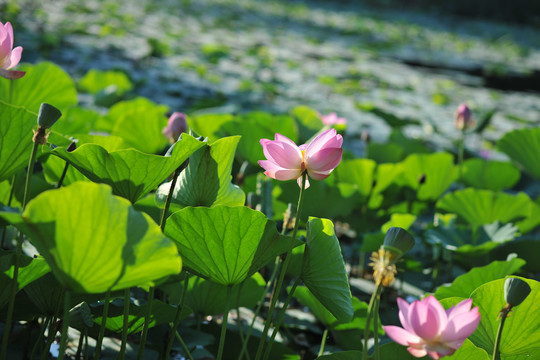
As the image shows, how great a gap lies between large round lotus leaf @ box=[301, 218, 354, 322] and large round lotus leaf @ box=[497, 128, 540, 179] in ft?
2.76

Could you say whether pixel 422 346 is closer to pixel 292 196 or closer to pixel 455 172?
pixel 292 196

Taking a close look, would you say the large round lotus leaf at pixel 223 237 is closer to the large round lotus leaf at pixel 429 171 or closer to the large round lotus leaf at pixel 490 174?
the large round lotus leaf at pixel 429 171

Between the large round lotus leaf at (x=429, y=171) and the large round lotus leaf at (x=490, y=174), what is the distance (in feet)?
0.48

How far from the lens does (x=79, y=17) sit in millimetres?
5000

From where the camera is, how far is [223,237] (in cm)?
56

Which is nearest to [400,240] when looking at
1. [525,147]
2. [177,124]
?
[177,124]

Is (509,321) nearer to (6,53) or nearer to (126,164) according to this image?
(126,164)

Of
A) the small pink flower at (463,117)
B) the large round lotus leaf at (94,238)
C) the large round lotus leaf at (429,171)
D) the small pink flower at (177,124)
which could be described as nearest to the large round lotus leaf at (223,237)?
the large round lotus leaf at (94,238)

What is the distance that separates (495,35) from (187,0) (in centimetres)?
489

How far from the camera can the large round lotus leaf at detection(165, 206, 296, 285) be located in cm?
56

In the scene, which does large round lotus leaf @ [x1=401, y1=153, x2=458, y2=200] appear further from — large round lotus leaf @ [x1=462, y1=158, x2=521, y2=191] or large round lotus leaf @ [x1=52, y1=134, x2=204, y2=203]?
large round lotus leaf @ [x1=52, y1=134, x2=204, y2=203]

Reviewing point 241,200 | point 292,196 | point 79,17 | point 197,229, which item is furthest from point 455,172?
point 79,17

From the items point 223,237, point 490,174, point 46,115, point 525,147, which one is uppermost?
point 46,115

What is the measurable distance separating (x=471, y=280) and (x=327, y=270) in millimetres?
271
